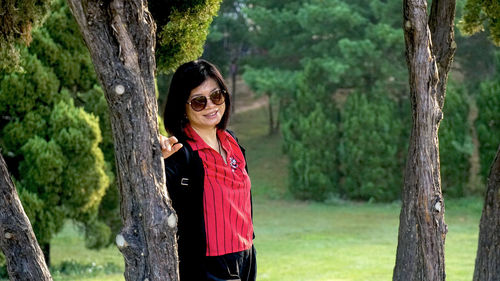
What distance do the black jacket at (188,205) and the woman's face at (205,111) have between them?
0.16 meters

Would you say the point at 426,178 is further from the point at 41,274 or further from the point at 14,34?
the point at 14,34

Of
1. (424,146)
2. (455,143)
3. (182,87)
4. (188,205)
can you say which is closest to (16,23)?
(182,87)

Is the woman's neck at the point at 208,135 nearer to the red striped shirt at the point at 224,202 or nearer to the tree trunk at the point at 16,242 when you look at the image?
the red striped shirt at the point at 224,202

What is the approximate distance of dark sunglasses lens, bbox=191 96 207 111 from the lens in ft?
11.6

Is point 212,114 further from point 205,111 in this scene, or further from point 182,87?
point 182,87

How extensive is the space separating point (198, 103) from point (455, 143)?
16.1 meters

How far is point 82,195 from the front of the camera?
9.35 m

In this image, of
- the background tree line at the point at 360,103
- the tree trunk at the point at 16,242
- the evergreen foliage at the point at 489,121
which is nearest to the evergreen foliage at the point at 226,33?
the background tree line at the point at 360,103

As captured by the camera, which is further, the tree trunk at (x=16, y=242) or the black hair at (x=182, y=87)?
the tree trunk at (x=16, y=242)

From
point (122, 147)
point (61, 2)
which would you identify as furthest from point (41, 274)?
point (61, 2)

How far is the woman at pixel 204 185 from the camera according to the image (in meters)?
3.41

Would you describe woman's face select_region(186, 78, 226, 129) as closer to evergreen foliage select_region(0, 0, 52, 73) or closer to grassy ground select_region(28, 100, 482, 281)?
evergreen foliage select_region(0, 0, 52, 73)

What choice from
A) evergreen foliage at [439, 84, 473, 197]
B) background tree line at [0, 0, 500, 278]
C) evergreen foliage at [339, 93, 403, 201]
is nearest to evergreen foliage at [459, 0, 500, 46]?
background tree line at [0, 0, 500, 278]

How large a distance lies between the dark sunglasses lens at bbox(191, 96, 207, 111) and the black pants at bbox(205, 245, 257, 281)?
27.3 inches
